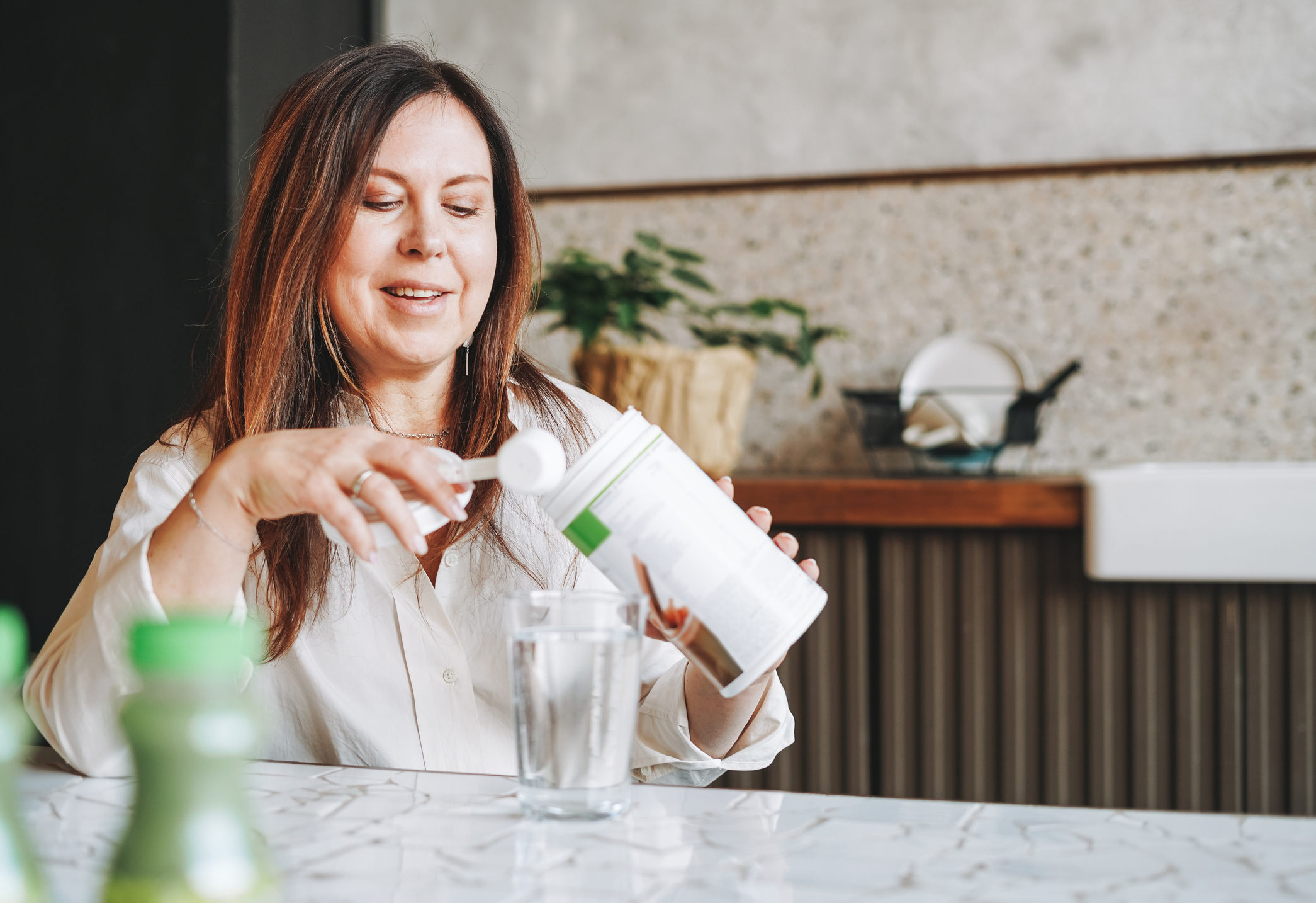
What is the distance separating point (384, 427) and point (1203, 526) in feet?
3.47

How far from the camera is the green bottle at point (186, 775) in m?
0.30

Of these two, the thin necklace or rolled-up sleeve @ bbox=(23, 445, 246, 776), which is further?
the thin necklace

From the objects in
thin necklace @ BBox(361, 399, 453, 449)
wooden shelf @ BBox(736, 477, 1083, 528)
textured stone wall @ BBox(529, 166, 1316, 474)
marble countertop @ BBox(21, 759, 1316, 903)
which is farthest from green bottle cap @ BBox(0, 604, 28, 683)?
textured stone wall @ BBox(529, 166, 1316, 474)

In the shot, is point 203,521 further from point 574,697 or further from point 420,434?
point 420,434

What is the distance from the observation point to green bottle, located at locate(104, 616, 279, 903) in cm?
30

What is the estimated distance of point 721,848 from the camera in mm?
485

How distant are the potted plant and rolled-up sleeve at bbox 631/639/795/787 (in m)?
0.77

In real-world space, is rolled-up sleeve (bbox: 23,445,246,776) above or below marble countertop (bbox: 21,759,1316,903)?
above

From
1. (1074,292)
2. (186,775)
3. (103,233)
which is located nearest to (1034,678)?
(1074,292)

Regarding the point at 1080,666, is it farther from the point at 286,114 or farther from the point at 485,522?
the point at 286,114

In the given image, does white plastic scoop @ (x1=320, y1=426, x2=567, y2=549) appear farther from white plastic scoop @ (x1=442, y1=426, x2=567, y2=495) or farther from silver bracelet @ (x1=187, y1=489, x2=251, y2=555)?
silver bracelet @ (x1=187, y1=489, x2=251, y2=555)

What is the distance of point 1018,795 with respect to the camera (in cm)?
146

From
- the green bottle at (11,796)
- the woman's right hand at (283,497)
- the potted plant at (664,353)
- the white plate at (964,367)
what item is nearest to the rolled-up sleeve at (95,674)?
the woman's right hand at (283,497)

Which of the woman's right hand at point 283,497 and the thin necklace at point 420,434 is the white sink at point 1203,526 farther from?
the woman's right hand at point 283,497
